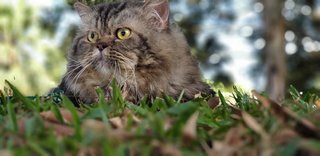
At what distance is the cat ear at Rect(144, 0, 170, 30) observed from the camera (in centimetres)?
376

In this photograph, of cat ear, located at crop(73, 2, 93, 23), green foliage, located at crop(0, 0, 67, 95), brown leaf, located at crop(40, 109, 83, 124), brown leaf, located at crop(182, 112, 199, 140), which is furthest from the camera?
green foliage, located at crop(0, 0, 67, 95)

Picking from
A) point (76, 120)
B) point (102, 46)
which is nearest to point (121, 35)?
point (102, 46)

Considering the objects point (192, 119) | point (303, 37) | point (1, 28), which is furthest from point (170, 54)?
point (303, 37)

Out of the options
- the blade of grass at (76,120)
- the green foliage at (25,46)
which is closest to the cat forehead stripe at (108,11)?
the blade of grass at (76,120)

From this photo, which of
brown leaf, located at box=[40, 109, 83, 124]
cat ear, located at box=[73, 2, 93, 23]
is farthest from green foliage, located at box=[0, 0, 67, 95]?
Answer: brown leaf, located at box=[40, 109, 83, 124]

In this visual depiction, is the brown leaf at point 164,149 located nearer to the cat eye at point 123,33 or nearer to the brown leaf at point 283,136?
the brown leaf at point 283,136

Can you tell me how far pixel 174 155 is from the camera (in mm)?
1641

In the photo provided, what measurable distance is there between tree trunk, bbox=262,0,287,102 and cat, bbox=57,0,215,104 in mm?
8494

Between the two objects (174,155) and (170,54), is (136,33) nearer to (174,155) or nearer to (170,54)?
(170,54)

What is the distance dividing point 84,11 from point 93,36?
25 cm

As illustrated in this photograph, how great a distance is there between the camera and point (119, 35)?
3.62 meters

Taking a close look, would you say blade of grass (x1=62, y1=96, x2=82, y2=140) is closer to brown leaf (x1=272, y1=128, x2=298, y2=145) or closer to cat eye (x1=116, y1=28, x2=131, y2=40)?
brown leaf (x1=272, y1=128, x2=298, y2=145)

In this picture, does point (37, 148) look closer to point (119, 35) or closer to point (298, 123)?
point (298, 123)

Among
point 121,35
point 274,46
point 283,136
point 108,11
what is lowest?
point 274,46
